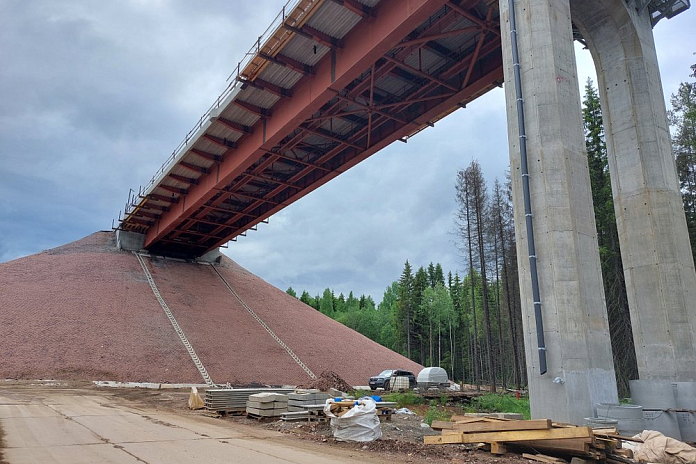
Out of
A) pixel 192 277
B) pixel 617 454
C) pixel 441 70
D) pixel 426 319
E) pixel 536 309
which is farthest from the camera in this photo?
pixel 426 319

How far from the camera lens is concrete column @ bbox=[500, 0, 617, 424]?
34.6ft

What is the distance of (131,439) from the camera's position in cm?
1023

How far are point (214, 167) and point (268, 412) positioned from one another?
18.5 meters

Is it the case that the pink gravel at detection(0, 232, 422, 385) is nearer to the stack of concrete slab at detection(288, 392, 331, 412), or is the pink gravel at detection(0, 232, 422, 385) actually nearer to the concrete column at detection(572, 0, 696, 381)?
A: the stack of concrete slab at detection(288, 392, 331, 412)

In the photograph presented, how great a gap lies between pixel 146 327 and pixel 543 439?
29.5 metres

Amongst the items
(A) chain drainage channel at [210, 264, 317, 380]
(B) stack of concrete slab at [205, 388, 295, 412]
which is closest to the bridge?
(B) stack of concrete slab at [205, 388, 295, 412]

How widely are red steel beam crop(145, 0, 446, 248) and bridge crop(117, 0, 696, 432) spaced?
0.07 meters

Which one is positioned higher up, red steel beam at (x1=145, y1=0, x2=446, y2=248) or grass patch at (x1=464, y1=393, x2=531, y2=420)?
red steel beam at (x1=145, y1=0, x2=446, y2=248)

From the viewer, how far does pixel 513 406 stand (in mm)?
18828

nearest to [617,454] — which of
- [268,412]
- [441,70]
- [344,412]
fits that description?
[344,412]

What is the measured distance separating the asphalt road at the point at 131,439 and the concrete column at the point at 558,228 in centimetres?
489

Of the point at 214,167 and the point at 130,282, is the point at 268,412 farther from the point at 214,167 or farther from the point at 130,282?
the point at 130,282

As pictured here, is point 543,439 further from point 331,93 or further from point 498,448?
point 331,93

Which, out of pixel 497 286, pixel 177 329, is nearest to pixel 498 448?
pixel 177 329
